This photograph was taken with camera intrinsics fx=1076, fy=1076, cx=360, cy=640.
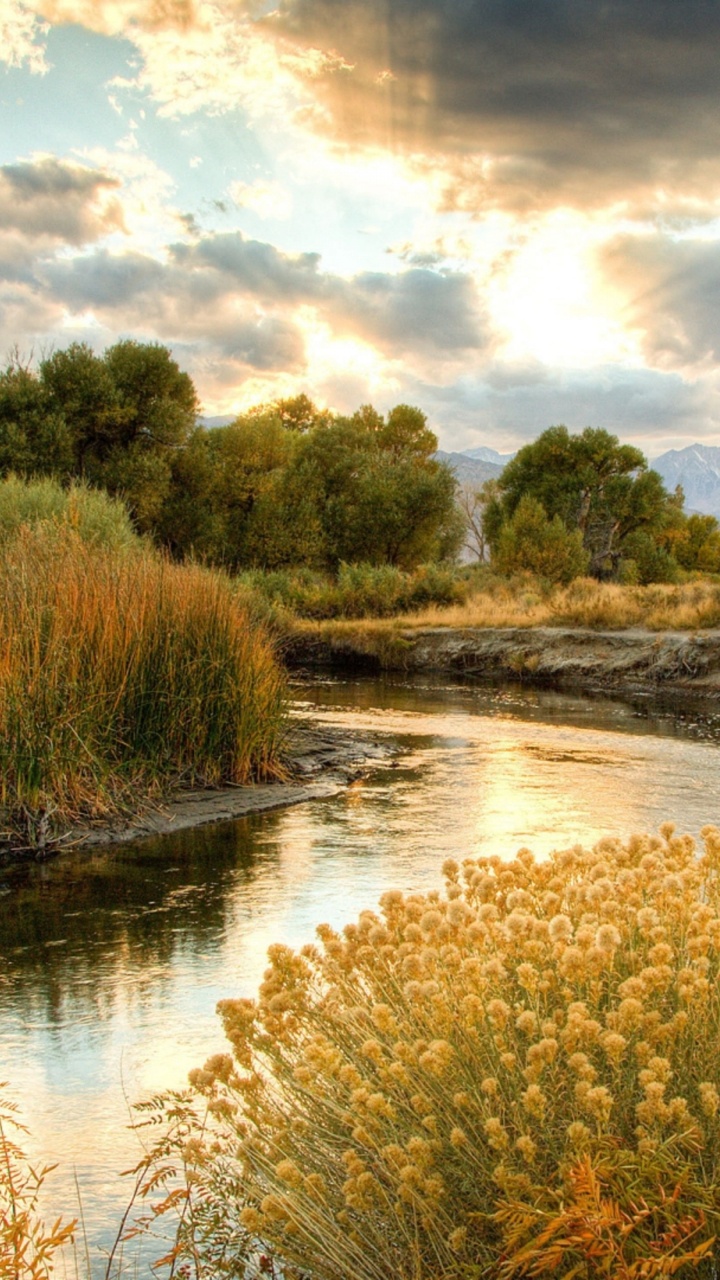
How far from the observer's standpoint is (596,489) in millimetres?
52688

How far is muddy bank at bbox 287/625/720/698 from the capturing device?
22.1 metres

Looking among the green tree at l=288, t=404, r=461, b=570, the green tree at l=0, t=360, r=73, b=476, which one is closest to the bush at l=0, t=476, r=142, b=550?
the green tree at l=0, t=360, r=73, b=476

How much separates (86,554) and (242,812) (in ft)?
8.88

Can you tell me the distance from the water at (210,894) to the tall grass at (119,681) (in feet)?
2.28

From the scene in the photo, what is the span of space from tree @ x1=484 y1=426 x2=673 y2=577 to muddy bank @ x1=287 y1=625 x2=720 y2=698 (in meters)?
24.7

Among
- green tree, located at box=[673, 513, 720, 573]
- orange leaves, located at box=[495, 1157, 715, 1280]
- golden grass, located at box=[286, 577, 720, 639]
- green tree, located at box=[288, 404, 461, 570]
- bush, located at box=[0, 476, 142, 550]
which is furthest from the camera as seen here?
green tree, located at box=[673, 513, 720, 573]

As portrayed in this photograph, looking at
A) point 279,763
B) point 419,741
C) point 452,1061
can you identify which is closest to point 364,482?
point 419,741

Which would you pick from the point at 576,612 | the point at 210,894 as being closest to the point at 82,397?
the point at 576,612

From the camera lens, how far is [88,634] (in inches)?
334

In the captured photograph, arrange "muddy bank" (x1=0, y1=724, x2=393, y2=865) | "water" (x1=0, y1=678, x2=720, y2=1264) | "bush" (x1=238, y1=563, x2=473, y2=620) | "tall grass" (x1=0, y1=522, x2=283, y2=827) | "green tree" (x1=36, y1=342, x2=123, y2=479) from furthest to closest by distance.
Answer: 1. "green tree" (x1=36, y1=342, x2=123, y2=479)
2. "bush" (x1=238, y1=563, x2=473, y2=620)
3. "muddy bank" (x1=0, y1=724, x2=393, y2=865)
4. "tall grass" (x1=0, y1=522, x2=283, y2=827)
5. "water" (x1=0, y1=678, x2=720, y2=1264)

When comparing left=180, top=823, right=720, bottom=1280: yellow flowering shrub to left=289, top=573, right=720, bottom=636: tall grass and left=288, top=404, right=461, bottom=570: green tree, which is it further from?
left=288, top=404, right=461, bottom=570: green tree

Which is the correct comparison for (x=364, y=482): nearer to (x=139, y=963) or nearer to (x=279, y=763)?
(x=279, y=763)

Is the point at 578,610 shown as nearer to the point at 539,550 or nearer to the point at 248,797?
the point at 539,550

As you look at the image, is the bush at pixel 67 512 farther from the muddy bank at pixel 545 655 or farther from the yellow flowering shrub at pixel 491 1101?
the muddy bank at pixel 545 655
